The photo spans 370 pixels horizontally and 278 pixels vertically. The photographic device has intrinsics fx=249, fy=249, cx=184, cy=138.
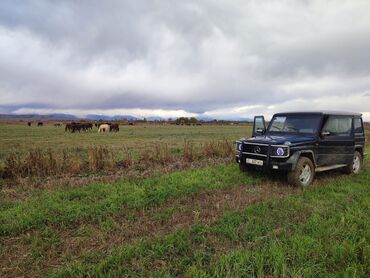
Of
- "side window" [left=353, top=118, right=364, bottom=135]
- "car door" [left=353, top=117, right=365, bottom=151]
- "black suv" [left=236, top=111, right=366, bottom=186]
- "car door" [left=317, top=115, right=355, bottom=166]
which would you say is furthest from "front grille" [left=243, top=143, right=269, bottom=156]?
"side window" [left=353, top=118, right=364, bottom=135]

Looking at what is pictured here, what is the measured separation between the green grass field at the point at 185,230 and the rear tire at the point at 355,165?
1.79m

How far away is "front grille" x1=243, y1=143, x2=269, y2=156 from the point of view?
21.9 feet

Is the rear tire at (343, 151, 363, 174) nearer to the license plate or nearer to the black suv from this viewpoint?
the black suv

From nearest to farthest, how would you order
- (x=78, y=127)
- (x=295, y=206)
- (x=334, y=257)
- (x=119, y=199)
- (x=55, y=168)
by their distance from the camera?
(x=334, y=257) → (x=295, y=206) → (x=119, y=199) → (x=55, y=168) → (x=78, y=127)

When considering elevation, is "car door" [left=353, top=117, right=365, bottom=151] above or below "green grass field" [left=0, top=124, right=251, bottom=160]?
above

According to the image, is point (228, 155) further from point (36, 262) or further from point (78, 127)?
point (78, 127)

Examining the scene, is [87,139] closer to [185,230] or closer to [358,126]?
[358,126]

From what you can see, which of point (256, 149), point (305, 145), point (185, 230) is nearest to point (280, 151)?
point (256, 149)

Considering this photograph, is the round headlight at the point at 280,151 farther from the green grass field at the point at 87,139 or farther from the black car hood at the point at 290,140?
the green grass field at the point at 87,139

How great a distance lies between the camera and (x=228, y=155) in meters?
11.4

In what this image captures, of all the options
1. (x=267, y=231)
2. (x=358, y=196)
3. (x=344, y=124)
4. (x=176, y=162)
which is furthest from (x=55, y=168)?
(x=344, y=124)

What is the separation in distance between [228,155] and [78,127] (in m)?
30.7

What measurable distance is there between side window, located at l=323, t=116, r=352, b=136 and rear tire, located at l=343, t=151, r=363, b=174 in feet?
3.12

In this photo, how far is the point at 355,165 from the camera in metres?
8.55
